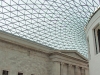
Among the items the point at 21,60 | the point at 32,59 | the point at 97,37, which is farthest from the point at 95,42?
the point at 32,59

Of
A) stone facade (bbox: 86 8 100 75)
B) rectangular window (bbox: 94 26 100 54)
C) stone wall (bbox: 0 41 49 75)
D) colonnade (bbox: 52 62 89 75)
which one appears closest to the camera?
stone facade (bbox: 86 8 100 75)

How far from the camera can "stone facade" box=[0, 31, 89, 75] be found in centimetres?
3384

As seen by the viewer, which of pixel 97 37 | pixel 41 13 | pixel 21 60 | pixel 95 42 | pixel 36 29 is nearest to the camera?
pixel 97 37

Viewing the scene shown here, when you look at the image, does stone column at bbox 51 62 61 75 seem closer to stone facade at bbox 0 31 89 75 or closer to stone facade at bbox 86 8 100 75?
stone facade at bbox 0 31 89 75

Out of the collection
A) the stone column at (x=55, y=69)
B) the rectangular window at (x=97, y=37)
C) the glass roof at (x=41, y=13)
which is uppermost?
the glass roof at (x=41, y=13)

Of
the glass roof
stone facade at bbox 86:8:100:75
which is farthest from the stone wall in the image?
stone facade at bbox 86:8:100:75

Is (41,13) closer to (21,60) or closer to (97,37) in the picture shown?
(21,60)

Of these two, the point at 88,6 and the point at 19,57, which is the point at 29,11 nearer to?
the point at 19,57

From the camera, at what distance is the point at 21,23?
45.5 m

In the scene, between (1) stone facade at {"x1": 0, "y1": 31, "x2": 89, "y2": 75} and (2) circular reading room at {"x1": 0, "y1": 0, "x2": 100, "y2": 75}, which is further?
(2) circular reading room at {"x1": 0, "y1": 0, "x2": 100, "y2": 75}

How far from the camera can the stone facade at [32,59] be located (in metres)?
33.8

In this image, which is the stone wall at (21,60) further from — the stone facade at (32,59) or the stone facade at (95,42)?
the stone facade at (95,42)

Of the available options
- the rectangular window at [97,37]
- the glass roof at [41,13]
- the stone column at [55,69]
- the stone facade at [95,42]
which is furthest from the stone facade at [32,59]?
the rectangular window at [97,37]

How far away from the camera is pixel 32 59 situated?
3931 centimetres
